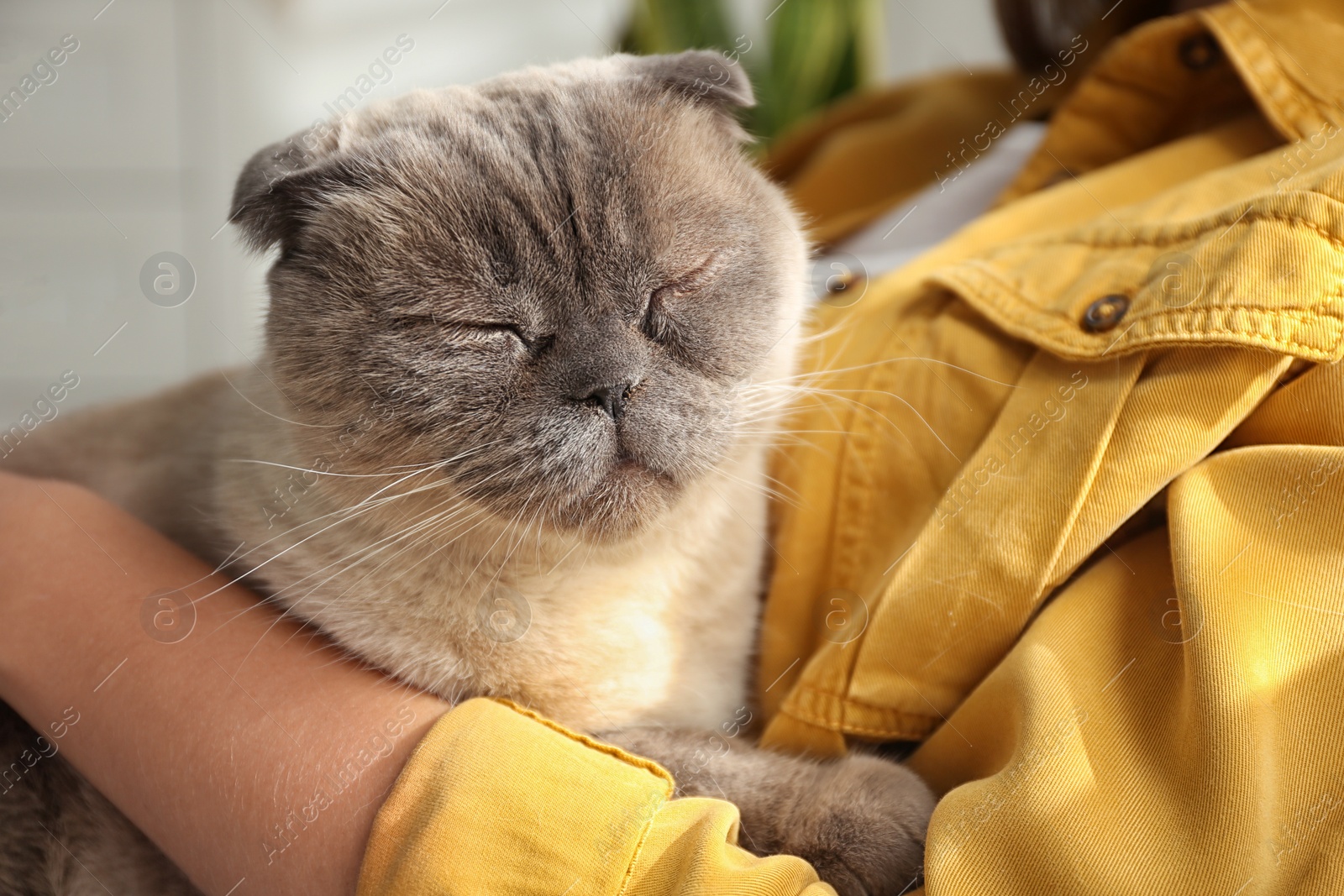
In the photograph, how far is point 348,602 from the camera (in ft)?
3.08

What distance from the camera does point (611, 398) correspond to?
82 centimetres

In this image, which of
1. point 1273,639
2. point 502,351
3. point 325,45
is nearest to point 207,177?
point 325,45

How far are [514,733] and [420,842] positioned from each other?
0.37 feet

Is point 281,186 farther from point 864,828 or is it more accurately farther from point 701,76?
point 864,828

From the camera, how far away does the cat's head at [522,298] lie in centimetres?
83

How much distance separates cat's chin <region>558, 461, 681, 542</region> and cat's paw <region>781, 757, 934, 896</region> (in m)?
0.33

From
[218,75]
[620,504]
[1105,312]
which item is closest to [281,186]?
[620,504]

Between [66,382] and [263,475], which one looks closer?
[263,475]

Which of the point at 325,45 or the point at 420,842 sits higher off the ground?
the point at 325,45

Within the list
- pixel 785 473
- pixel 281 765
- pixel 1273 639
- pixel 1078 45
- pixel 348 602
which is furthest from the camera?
pixel 1078 45

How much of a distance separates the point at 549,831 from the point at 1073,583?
548mm

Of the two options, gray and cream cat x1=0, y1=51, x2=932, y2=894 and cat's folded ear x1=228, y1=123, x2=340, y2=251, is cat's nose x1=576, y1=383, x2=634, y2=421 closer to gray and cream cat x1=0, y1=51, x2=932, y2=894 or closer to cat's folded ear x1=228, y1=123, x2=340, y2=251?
gray and cream cat x1=0, y1=51, x2=932, y2=894

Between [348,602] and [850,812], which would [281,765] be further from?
[850,812]

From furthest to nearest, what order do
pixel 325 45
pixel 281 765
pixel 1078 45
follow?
pixel 325 45 → pixel 1078 45 → pixel 281 765
